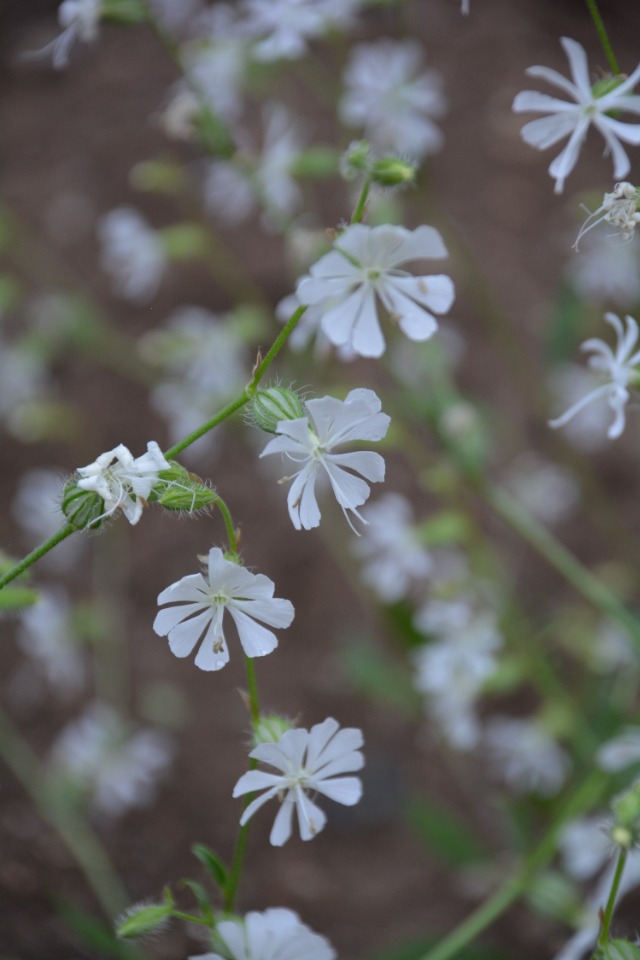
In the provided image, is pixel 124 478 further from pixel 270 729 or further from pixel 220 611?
pixel 270 729

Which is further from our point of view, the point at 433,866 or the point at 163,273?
the point at 163,273

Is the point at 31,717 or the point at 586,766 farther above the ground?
the point at 31,717

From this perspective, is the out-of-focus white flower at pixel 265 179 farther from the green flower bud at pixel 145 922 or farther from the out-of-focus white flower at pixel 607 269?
the green flower bud at pixel 145 922

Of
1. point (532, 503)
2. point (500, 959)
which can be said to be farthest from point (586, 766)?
point (532, 503)

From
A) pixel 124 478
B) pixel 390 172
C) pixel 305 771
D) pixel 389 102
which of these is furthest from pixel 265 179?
pixel 305 771

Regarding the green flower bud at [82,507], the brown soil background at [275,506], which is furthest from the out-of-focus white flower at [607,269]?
the green flower bud at [82,507]

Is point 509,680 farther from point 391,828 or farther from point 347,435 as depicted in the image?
point 347,435
